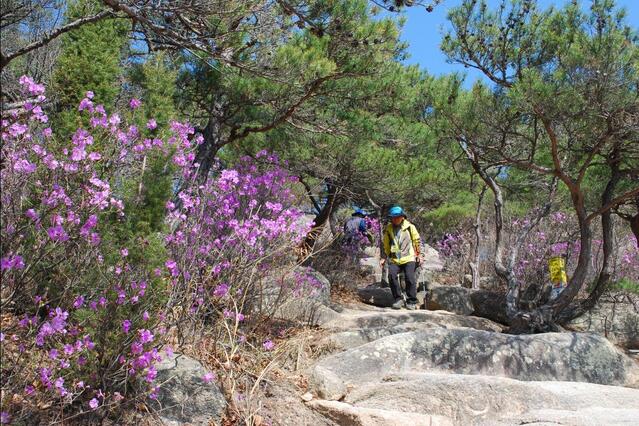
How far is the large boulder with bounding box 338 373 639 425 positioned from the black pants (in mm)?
4442

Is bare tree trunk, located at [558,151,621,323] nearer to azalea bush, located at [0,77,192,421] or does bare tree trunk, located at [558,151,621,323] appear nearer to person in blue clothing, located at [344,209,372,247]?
person in blue clothing, located at [344,209,372,247]

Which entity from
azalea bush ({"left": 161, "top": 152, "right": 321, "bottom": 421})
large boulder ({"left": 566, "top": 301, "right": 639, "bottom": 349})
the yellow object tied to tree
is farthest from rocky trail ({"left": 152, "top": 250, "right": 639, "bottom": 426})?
large boulder ({"left": 566, "top": 301, "right": 639, "bottom": 349})

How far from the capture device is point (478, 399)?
3.98 m

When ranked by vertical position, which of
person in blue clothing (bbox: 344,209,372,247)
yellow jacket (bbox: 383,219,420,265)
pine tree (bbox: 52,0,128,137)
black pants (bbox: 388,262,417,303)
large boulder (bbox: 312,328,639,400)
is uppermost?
pine tree (bbox: 52,0,128,137)

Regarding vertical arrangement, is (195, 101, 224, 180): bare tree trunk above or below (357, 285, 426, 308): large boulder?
above

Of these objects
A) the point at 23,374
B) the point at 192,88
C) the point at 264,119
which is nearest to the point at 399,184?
the point at 264,119

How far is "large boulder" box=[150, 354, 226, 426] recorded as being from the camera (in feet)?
12.0

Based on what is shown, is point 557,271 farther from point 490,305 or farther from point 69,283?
point 69,283

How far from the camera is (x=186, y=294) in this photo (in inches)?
158

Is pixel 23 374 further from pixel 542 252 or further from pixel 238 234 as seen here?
pixel 542 252

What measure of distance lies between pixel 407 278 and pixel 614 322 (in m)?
2.74

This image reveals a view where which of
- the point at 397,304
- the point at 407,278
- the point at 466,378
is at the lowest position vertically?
the point at 466,378

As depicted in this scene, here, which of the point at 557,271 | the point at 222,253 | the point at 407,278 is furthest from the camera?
the point at 407,278

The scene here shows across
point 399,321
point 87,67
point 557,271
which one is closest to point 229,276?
point 87,67
